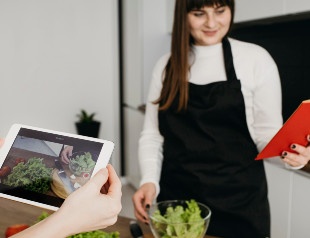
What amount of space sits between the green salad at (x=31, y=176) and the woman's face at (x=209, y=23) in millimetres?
842

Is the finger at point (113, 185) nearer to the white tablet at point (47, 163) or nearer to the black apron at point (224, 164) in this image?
the white tablet at point (47, 163)

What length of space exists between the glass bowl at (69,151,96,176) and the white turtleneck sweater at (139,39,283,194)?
0.68 metres

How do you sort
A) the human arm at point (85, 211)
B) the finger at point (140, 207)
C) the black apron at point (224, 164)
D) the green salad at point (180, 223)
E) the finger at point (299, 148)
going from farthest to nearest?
1. the black apron at point (224, 164)
2. the finger at point (140, 207)
3. the finger at point (299, 148)
4. the green salad at point (180, 223)
5. the human arm at point (85, 211)

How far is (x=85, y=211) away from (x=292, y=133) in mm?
690

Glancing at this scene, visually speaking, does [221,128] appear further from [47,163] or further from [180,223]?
[47,163]

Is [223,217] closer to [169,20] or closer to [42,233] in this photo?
[42,233]

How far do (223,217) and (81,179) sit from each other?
2.61ft

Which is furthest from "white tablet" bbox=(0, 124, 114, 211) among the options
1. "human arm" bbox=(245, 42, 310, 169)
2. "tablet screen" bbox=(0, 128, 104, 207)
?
"human arm" bbox=(245, 42, 310, 169)

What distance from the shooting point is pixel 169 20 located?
336cm

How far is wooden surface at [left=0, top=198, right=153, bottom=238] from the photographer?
1.08 meters

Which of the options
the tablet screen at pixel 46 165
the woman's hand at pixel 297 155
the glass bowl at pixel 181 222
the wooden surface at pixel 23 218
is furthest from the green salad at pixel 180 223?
the woman's hand at pixel 297 155

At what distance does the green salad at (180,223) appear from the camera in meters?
0.87

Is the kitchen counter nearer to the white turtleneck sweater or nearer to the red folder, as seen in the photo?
the white turtleneck sweater

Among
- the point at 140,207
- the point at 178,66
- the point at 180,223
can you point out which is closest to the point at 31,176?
the point at 180,223
